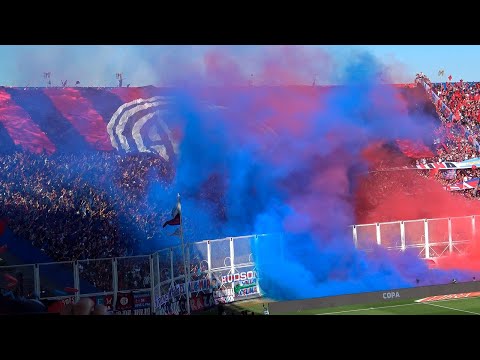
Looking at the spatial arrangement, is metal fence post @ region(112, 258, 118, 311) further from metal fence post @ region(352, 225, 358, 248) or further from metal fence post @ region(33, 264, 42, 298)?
metal fence post @ region(352, 225, 358, 248)

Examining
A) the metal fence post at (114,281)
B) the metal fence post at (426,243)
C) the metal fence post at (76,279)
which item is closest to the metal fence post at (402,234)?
the metal fence post at (426,243)

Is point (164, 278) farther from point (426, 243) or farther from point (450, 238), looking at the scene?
point (450, 238)

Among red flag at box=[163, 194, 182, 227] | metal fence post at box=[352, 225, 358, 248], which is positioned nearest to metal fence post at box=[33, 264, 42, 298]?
red flag at box=[163, 194, 182, 227]

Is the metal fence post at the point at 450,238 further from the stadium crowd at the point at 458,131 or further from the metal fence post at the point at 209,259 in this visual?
the metal fence post at the point at 209,259

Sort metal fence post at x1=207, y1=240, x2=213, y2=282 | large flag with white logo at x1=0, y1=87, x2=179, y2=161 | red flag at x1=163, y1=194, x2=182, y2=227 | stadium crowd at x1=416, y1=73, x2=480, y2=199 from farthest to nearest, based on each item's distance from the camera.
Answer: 1. stadium crowd at x1=416, y1=73, x2=480, y2=199
2. large flag with white logo at x1=0, y1=87, x2=179, y2=161
3. metal fence post at x1=207, y1=240, x2=213, y2=282
4. red flag at x1=163, y1=194, x2=182, y2=227

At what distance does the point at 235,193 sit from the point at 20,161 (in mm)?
3443

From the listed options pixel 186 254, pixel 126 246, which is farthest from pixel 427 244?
pixel 126 246

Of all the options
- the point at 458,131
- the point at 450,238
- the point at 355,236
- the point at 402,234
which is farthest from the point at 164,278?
the point at 458,131

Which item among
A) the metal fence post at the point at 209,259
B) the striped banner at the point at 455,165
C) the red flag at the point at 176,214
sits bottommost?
the metal fence post at the point at 209,259

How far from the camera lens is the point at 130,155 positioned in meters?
12.2
